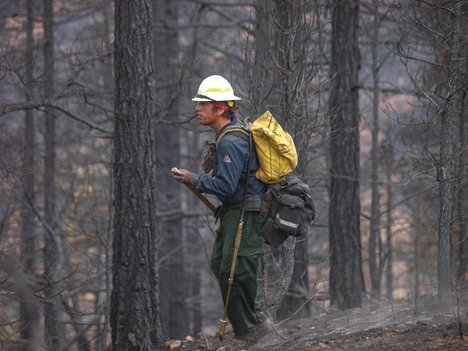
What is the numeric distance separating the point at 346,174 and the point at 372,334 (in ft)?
17.8

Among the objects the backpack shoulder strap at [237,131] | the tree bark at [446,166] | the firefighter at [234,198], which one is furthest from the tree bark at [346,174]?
the backpack shoulder strap at [237,131]

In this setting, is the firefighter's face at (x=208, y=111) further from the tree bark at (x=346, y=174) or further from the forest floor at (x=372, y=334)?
the tree bark at (x=346, y=174)

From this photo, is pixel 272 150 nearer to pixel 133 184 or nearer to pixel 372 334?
pixel 372 334

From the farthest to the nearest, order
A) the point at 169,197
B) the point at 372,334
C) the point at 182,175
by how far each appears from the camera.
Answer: the point at 169,197
the point at 372,334
the point at 182,175

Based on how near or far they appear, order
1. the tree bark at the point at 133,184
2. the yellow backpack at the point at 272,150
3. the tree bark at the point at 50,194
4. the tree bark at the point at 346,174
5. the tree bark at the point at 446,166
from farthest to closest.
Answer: the tree bark at the point at 50,194
the tree bark at the point at 346,174
the tree bark at the point at 133,184
the tree bark at the point at 446,166
the yellow backpack at the point at 272,150

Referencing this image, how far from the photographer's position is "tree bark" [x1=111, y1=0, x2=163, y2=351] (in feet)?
25.5

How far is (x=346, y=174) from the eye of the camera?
11797 millimetres

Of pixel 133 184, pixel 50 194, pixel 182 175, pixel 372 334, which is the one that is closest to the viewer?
pixel 182 175

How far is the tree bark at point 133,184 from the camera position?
7.78m

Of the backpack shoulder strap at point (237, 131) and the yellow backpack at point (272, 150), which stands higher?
the backpack shoulder strap at point (237, 131)

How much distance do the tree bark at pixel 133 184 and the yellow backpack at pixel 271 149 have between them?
77.0 inches

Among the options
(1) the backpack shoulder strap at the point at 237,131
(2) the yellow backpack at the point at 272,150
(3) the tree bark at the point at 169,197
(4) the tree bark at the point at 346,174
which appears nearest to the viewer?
(2) the yellow backpack at the point at 272,150

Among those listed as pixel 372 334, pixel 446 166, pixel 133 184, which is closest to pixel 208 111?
pixel 133 184

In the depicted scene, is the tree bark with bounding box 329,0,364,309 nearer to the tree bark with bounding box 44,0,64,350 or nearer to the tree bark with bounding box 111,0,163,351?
the tree bark with bounding box 111,0,163,351
